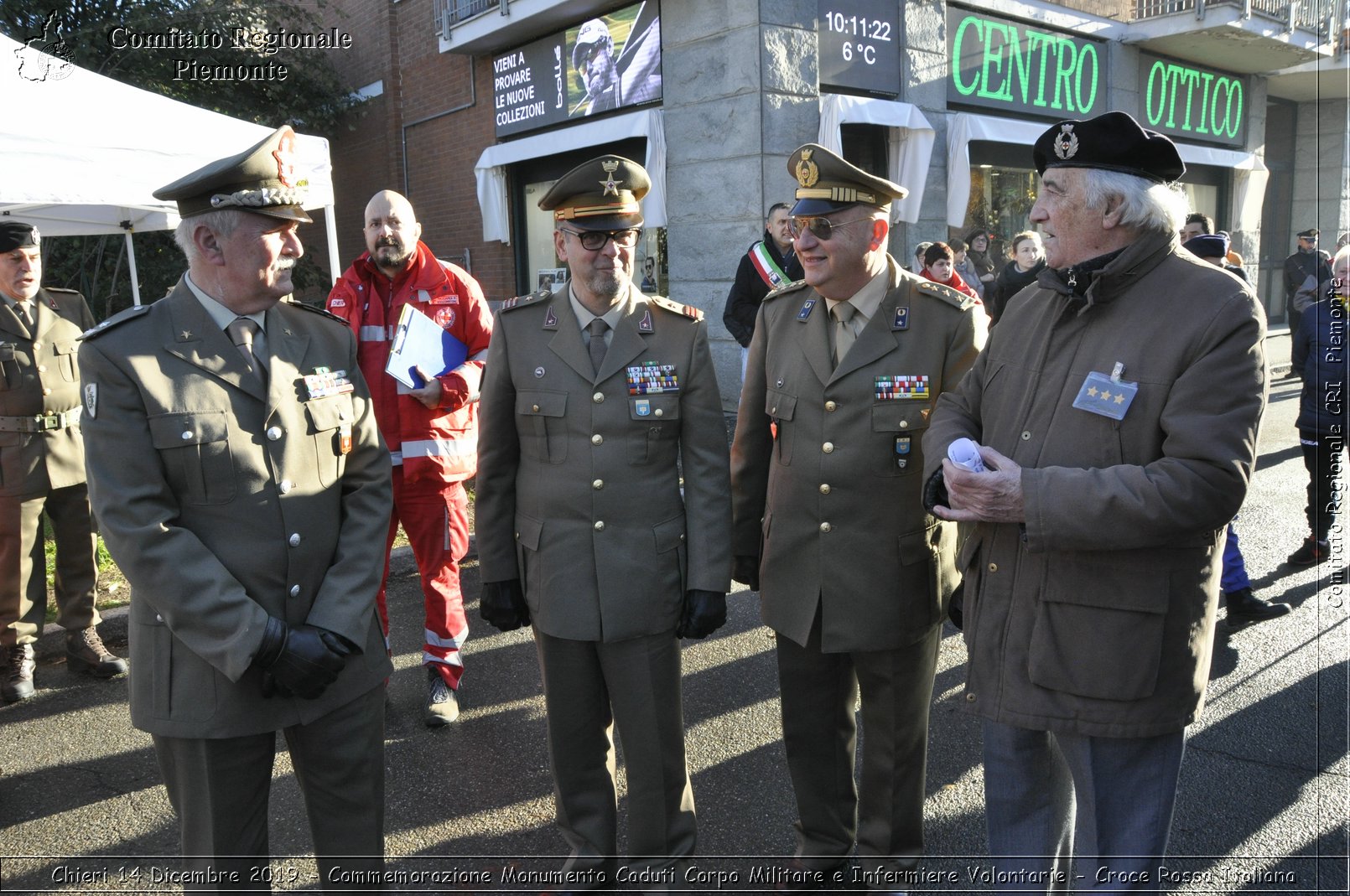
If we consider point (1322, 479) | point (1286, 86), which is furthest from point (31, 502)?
point (1286, 86)

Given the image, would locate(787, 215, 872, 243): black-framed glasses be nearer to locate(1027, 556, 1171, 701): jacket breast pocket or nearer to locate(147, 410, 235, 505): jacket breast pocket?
locate(1027, 556, 1171, 701): jacket breast pocket

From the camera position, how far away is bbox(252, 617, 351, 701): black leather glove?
225 centimetres

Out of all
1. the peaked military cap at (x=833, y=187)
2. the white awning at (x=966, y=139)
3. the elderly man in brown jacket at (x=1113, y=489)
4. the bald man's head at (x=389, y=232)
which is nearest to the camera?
the elderly man in brown jacket at (x=1113, y=489)

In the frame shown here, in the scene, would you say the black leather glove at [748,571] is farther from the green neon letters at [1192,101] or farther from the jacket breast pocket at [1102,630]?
the green neon letters at [1192,101]

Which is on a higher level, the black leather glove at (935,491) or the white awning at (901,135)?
the white awning at (901,135)

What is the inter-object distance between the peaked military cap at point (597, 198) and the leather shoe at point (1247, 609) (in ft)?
13.7

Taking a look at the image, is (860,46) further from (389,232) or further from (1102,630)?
(1102,630)

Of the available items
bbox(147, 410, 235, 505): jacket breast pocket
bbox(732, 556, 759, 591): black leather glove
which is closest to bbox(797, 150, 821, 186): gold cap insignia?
bbox(732, 556, 759, 591): black leather glove

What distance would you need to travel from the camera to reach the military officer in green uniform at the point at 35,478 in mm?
4617

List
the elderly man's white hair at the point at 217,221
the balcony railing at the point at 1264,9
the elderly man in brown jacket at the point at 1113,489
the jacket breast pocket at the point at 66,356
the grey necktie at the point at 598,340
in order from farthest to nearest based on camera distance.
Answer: the balcony railing at the point at 1264,9 < the jacket breast pocket at the point at 66,356 < the grey necktie at the point at 598,340 < the elderly man's white hair at the point at 217,221 < the elderly man in brown jacket at the point at 1113,489

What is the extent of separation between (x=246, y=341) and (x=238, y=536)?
48 cm

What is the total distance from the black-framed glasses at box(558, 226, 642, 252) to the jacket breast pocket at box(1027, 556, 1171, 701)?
4.98ft

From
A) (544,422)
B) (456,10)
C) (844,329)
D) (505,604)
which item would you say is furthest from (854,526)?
(456,10)

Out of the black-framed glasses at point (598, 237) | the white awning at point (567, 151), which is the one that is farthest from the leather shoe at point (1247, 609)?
the white awning at point (567, 151)
